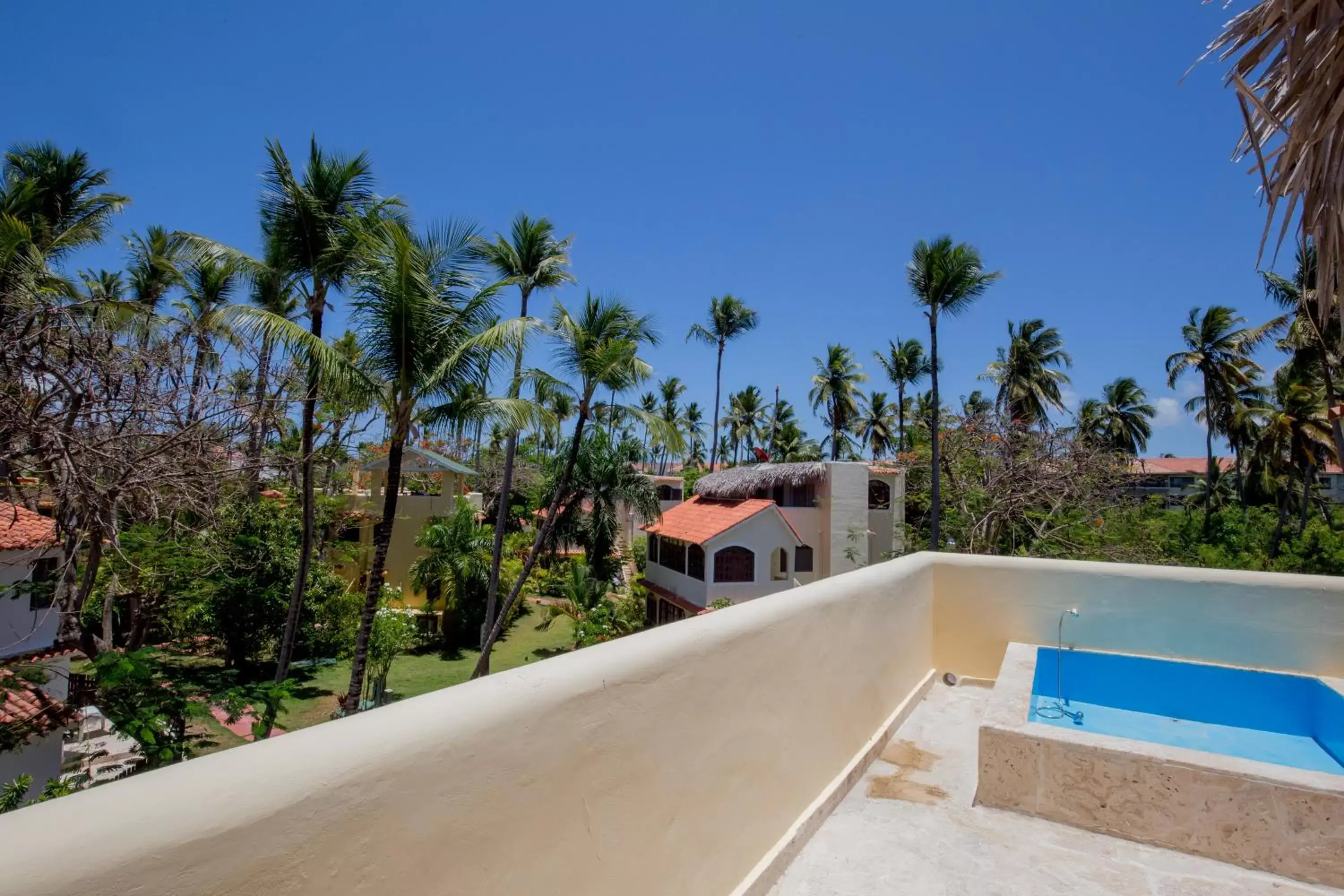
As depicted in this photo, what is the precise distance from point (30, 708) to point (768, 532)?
17286mm

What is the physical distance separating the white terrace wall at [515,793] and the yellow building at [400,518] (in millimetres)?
19974

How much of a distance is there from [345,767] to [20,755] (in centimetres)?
1076

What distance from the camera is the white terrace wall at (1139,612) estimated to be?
5242 mm

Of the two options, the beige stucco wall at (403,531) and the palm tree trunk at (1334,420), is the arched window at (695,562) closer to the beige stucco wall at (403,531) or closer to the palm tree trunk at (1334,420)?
the beige stucco wall at (403,531)

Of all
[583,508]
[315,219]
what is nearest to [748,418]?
[583,508]

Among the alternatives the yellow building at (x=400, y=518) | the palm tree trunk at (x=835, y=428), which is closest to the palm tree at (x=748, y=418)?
the palm tree trunk at (x=835, y=428)

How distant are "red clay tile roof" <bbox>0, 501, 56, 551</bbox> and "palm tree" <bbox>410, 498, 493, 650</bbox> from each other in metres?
13.0

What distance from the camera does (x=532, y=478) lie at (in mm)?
37406

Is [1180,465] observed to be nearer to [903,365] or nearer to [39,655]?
[903,365]

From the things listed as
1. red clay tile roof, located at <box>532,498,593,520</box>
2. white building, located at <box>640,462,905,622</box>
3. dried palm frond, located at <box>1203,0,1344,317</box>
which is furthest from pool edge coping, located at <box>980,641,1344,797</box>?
red clay tile roof, located at <box>532,498,593,520</box>

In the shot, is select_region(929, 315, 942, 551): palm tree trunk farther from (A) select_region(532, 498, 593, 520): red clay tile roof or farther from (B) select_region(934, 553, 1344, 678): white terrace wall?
(A) select_region(532, 498, 593, 520): red clay tile roof

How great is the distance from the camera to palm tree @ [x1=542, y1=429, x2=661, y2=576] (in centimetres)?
2494

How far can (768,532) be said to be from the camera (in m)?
21.3

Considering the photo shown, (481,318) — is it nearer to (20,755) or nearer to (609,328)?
(609,328)
